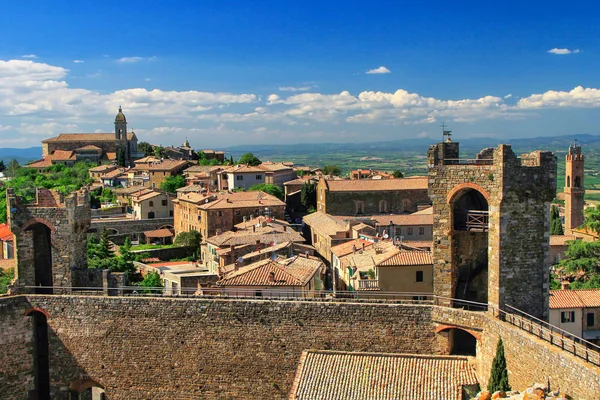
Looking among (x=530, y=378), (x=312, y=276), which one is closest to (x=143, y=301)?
(x=312, y=276)

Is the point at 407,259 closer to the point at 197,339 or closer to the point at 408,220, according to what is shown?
the point at 197,339

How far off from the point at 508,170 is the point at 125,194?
7334cm

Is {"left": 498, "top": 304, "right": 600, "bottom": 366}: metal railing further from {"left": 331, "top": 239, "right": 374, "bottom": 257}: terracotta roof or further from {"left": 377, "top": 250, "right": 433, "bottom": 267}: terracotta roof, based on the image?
{"left": 331, "top": 239, "right": 374, "bottom": 257}: terracotta roof

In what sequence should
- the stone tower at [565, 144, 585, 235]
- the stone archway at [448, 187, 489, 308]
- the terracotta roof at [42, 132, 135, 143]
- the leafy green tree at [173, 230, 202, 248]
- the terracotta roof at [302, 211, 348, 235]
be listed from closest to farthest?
the stone archway at [448, 187, 489, 308]
the terracotta roof at [302, 211, 348, 235]
the leafy green tree at [173, 230, 202, 248]
the stone tower at [565, 144, 585, 235]
the terracotta roof at [42, 132, 135, 143]

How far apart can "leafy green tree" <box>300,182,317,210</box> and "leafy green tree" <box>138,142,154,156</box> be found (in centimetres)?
6616

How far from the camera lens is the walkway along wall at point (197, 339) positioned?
64.3 ft

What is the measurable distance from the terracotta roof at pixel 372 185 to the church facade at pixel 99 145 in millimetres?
66735

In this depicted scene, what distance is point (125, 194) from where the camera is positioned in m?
86.0

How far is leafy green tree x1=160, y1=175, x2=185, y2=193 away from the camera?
287 feet

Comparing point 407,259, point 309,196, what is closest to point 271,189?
point 309,196

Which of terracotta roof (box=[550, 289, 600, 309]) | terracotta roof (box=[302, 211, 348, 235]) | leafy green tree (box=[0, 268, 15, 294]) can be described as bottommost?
terracotta roof (box=[550, 289, 600, 309])

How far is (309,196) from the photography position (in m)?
77.1

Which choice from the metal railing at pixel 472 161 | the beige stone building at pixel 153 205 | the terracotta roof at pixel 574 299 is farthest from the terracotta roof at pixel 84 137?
the metal railing at pixel 472 161

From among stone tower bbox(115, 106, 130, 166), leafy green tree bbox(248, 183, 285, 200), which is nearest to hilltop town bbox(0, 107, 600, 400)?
leafy green tree bbox(248, 183, 285, 200)
